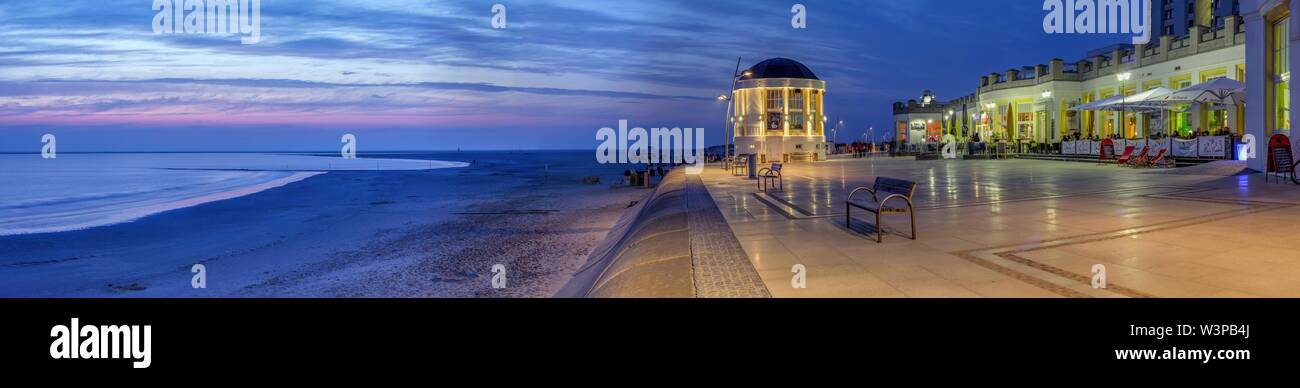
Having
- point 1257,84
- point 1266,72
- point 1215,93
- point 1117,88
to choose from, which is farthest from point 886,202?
point 1117,88

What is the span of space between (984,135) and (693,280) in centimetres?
5139

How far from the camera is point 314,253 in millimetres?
18125

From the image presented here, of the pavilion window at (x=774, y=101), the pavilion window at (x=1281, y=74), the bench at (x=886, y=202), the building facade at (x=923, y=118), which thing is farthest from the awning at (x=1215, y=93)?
the building facade at (x=923, y=118)

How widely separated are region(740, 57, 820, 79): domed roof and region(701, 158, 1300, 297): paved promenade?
27.5m

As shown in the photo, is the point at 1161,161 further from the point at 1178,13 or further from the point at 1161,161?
the point at 1178,13

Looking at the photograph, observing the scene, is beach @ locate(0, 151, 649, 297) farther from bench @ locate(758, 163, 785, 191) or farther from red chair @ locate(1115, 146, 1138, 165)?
red chair @ locate(1115, 146, 1138, 165)

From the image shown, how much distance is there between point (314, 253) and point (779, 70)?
2968cm

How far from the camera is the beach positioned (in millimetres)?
13411
